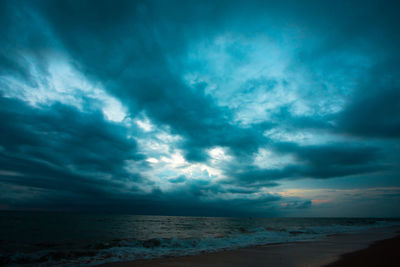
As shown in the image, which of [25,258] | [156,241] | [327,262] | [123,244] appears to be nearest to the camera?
[327,262]

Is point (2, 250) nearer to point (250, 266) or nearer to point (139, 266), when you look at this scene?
point (139, 266)

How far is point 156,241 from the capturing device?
→ 1780 centimetres

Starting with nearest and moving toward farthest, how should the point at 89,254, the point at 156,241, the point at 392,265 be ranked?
the point at 392,265, the point at 89,254, the point at 156,241

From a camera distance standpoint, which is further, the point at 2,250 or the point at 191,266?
the point at 2,250

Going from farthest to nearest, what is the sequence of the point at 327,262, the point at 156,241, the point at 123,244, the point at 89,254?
1. the point at 156,241
2. the point at 123,244
3. the point at 89,254
4. the point at 327,262

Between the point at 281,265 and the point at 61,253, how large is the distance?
43.5 feet

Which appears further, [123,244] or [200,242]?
[200,242]

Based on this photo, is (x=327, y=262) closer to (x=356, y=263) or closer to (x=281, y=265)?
(x=356, y=263)

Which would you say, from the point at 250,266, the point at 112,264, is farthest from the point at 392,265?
the point at 112,264

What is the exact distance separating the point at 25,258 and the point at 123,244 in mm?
6453

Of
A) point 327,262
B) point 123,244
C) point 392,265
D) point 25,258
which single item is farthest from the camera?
point 123,244

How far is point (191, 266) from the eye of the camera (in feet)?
29.9

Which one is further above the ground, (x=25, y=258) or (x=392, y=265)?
(x=392, y=265)

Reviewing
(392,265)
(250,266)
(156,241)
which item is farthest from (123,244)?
(392,265)
